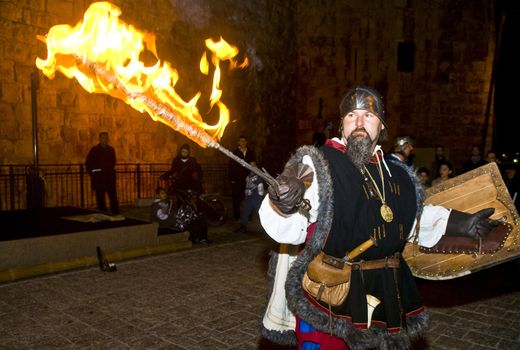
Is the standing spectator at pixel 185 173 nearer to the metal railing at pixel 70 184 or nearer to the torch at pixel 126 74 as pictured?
the metal railing at pixel 70 184

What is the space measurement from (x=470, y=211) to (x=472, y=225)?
1.30 ft

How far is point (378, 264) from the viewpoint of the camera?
257cm

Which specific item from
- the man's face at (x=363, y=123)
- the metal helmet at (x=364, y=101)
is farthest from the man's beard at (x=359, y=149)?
the metal helmet at (x=364, y=101)

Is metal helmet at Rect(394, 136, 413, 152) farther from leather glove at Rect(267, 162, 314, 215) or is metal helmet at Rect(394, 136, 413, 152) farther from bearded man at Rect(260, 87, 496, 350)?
leather glove at Rect(267, 162, 314, 215)

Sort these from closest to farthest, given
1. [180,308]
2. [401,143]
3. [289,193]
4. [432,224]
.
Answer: [289,193]
[432,224]
[180,308]
[401,143]

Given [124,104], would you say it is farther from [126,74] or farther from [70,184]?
[126,74]

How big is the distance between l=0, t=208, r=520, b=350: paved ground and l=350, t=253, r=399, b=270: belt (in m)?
2.08

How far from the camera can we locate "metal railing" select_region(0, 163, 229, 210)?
37.8 ft

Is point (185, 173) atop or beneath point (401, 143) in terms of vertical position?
beneath

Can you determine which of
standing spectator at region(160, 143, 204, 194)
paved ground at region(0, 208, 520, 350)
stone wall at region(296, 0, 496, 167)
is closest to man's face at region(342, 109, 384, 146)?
paved ground at region(0, 208, 520, 350)

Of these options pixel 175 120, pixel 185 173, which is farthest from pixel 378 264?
pixel 185 173

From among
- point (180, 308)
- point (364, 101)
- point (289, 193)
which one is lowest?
point (180, 308)

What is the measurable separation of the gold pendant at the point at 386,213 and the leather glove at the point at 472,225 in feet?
1.82

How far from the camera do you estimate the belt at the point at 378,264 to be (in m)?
2.52
